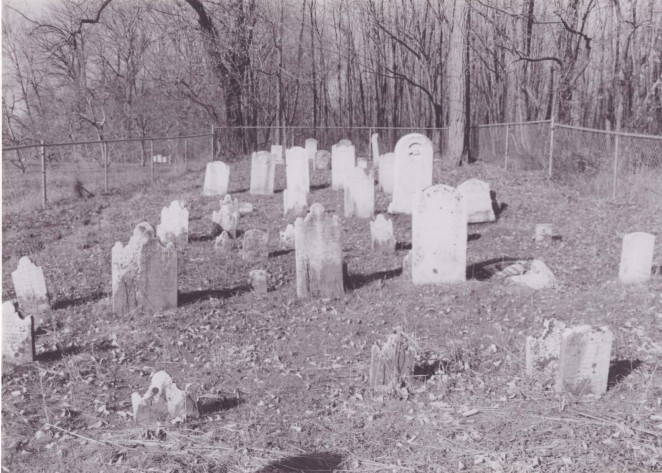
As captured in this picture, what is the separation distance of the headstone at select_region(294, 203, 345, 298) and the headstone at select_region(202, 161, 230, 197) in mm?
8564

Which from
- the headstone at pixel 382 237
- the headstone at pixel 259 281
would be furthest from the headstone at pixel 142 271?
the headstone at pixel 382 237

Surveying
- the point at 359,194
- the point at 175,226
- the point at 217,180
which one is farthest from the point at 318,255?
the point at 217,180

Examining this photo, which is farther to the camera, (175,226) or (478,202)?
(478,202)

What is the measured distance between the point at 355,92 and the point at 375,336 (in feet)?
95.0

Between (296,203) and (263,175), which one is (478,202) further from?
(263,175)

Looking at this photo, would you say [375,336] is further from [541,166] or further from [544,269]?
[541,166]

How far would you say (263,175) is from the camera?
15.8 m

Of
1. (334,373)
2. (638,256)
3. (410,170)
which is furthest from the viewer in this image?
(410,170)

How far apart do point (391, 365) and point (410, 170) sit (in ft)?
26.1

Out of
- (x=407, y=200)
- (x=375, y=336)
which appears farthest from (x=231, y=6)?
(x=375, y=336)

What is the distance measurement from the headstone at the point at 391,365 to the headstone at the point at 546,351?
1.00 meters

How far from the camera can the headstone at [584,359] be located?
15.4 feet

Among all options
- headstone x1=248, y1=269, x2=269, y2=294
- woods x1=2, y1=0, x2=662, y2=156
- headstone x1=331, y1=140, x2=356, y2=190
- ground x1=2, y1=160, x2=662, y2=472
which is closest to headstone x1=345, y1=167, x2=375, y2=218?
ground x1=2, y1=160, x2=662, y2=472

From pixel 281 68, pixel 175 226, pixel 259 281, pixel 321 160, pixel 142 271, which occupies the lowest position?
pixel 259 281
